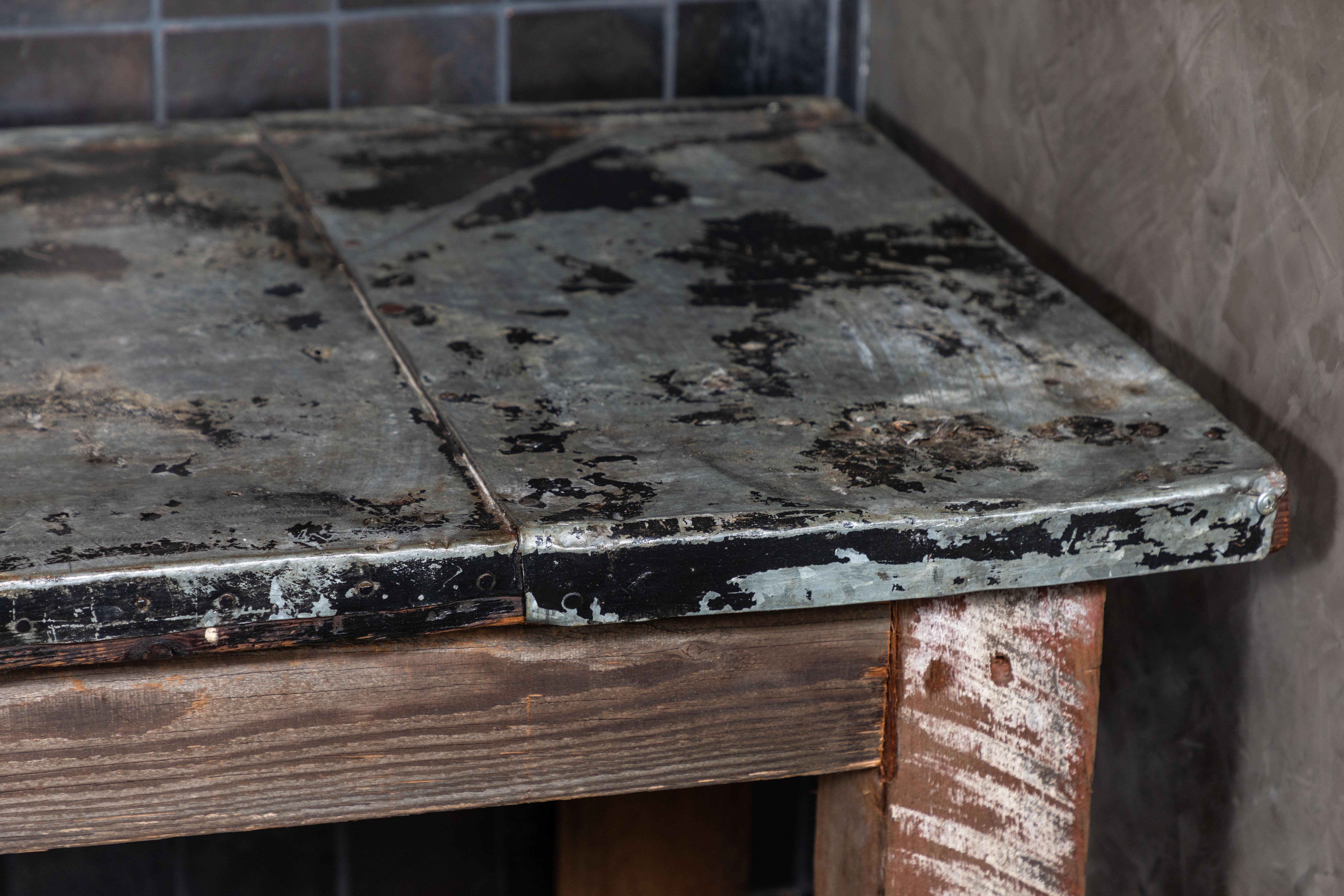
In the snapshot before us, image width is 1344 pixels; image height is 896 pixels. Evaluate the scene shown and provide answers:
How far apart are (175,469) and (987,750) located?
0.44m

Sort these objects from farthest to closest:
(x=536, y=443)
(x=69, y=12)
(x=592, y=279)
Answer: (x=69, y=12)
(x=592, y=279)
(x=536, y=443)

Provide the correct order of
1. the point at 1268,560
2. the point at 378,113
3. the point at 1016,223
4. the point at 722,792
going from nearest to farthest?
1. the point at 1268,560
2. the point at 1016,223
3. the point at 378,113
4. the point at 722,792

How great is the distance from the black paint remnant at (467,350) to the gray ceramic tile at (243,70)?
0.62 metres

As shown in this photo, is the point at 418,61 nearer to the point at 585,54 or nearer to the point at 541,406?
the point at 585,54

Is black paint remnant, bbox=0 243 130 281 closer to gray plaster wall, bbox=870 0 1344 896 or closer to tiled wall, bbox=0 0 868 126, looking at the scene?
tiled wall, bbox=0 0 868 126

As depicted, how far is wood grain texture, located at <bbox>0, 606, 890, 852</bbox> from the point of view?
1.94ft

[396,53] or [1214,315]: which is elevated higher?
[396,53]

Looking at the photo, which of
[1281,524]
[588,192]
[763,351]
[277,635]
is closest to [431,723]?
[277,635]

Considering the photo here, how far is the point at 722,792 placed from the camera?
1.41 metres

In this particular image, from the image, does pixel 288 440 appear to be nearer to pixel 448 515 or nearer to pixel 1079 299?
pixel 448 515

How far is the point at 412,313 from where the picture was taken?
33.3 inches

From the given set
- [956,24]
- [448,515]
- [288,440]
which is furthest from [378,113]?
[448,515]

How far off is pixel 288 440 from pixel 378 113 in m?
0.65

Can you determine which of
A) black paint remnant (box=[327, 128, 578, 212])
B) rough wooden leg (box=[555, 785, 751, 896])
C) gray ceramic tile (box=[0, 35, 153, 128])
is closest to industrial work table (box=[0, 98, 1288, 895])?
black paint remnant (box=[327, 128, 578, 212])
